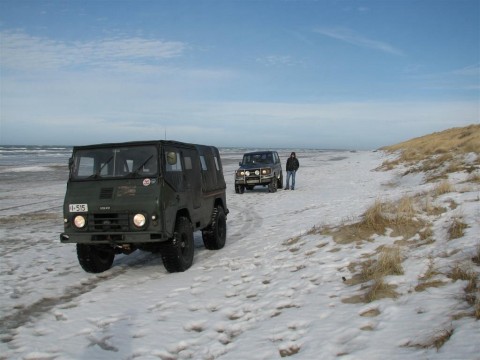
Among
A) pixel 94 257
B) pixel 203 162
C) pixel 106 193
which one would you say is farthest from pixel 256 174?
pixel 106 193

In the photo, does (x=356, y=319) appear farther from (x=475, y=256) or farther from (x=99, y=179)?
(x=99, y=179)

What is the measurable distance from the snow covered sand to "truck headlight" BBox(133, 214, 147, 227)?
102cm

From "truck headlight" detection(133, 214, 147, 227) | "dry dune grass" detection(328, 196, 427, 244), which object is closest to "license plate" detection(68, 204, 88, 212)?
"truck headlight" detection(133, 214, 147, 227)

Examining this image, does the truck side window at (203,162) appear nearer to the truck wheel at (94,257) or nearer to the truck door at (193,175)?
the truck door at (193,175)

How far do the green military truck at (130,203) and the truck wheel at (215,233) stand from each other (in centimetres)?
97

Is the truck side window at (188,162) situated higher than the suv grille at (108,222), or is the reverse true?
the truck side window at (188,162)

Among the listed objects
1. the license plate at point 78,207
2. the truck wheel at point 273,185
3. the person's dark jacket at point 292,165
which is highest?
the person's dark jacket at point 292,165

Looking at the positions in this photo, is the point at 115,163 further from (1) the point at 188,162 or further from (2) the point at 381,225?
(2) the point at 381,225

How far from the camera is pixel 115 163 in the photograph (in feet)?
22.8

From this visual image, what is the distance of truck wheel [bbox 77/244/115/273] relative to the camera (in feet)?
23.0

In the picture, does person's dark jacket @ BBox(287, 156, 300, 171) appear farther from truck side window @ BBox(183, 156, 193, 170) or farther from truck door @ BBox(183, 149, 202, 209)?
truck side window @ BBox(183, 156, 193, 170)

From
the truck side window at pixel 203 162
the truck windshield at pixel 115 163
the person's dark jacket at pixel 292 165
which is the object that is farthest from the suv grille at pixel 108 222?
the person's dark jacket at pixel 292 165

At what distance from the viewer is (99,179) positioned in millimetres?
6859

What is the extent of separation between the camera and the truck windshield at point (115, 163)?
679 centimetres
